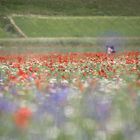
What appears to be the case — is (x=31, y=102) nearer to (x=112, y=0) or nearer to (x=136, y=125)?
(x=136, y=125)

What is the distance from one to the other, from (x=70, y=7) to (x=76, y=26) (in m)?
9.14

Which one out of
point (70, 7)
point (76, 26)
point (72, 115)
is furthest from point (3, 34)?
A: point (72, 115)

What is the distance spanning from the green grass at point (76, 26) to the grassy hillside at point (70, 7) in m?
3.91

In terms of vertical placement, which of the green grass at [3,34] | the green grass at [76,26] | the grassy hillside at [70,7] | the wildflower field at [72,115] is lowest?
the green grass at [3,34]

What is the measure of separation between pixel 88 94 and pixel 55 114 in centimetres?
68

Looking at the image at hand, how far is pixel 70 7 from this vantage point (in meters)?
50.9

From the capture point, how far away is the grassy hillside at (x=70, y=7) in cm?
4802

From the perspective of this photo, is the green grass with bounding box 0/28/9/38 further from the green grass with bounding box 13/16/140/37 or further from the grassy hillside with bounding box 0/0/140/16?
the grassy hillside with bounding box 0/0/140/16

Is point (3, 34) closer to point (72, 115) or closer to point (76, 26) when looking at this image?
point (76, 26)

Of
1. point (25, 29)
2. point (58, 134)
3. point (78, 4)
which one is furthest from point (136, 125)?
point (78, 4)

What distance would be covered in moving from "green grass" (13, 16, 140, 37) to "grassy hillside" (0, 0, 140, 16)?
3.91 metres

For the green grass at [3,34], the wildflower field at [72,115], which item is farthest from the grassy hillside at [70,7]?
the wildflower field at [72,115]

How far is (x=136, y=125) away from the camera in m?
3.81

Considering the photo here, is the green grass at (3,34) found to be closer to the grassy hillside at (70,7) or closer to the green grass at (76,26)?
the green grass at (76,26)
